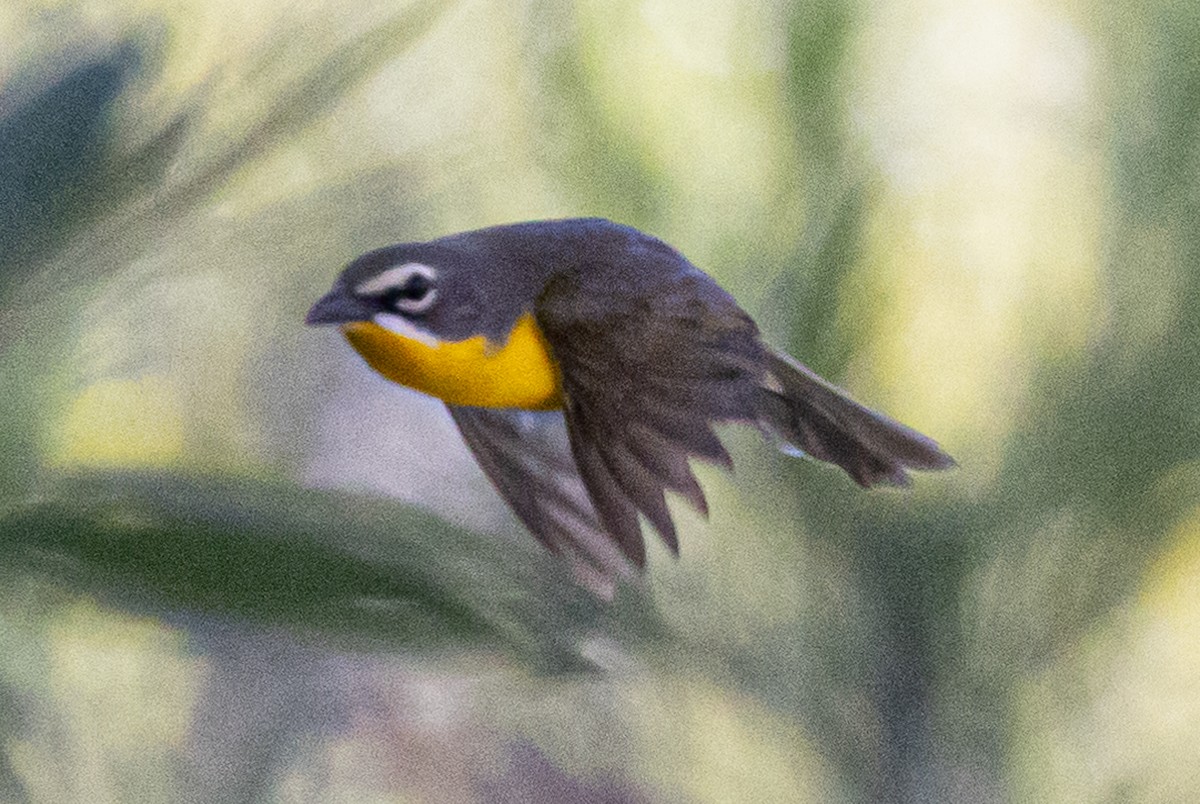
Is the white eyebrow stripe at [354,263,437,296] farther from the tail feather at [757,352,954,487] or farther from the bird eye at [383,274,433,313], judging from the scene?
the tail feather at [757,352,954,487]

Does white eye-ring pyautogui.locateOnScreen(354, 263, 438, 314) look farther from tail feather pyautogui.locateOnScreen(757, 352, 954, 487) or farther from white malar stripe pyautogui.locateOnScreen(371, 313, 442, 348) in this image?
tail feather pyautogui.locateOnScreen(757, 352, 954, 487)

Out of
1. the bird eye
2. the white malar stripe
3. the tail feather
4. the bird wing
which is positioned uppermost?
the bird eye

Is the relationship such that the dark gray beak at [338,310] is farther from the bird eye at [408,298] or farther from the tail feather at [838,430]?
the tail feather at [838,430]

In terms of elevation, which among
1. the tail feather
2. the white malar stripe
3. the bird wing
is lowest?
the bird wing

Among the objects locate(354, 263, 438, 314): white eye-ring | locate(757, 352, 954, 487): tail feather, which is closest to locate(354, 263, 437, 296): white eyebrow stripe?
locate(354, 263, 438, 314): white eye-ring

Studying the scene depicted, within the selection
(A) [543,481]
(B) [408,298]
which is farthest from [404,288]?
(A) [543,481]

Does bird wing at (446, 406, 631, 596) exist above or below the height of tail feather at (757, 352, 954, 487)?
below

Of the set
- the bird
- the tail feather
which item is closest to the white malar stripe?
the bird
